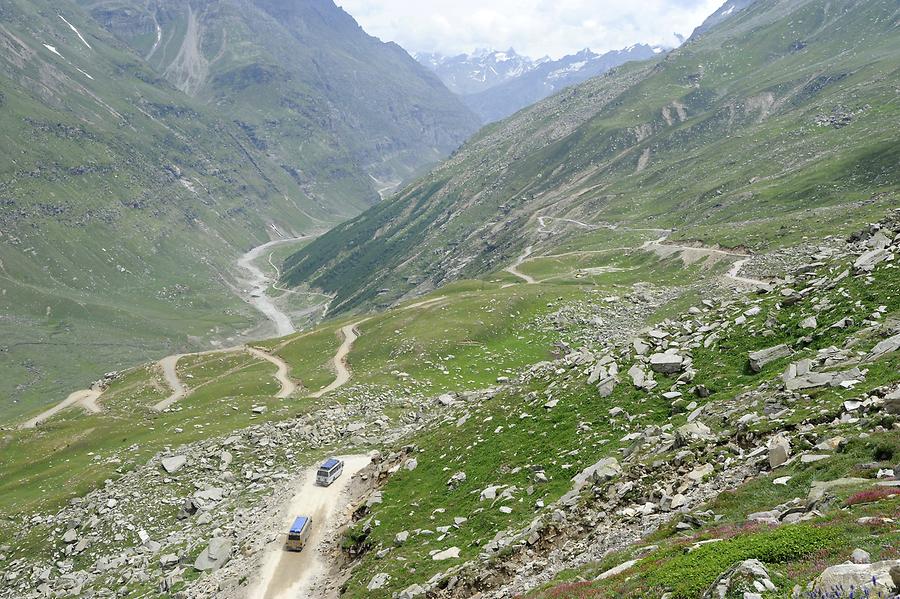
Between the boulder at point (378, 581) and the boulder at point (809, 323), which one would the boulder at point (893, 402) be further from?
the boulder at point (378, 581)

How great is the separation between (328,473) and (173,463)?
20534mm

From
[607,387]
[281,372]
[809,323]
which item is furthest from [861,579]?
[281,372]

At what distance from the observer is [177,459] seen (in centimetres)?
5975

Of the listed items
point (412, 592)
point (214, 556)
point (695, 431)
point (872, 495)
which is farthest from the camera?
point (214, 556)

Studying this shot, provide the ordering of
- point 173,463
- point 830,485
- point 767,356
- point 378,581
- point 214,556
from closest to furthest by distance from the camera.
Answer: point 830,485, point 378,581, point 767,356, point 214,556, point 173,463

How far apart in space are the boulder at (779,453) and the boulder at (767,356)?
32.4 feet

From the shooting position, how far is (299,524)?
42562 mm

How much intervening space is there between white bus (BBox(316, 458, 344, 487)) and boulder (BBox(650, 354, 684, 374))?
101 feet

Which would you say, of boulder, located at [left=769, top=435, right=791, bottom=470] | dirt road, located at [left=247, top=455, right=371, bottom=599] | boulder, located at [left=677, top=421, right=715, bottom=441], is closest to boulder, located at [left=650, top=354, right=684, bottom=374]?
boulder, located at [left=677, top=421, right=715, bottom=441]

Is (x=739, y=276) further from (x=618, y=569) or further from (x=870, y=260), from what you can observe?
(x=618, y=569)

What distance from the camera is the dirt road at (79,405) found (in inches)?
4080

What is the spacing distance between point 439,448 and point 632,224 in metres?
149

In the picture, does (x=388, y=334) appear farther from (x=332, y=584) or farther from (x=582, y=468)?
(x=582, y=468)

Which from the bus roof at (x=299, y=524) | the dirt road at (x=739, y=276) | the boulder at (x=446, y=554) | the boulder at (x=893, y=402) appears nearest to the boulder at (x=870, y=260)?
the boulder at (x=893, y=402)
